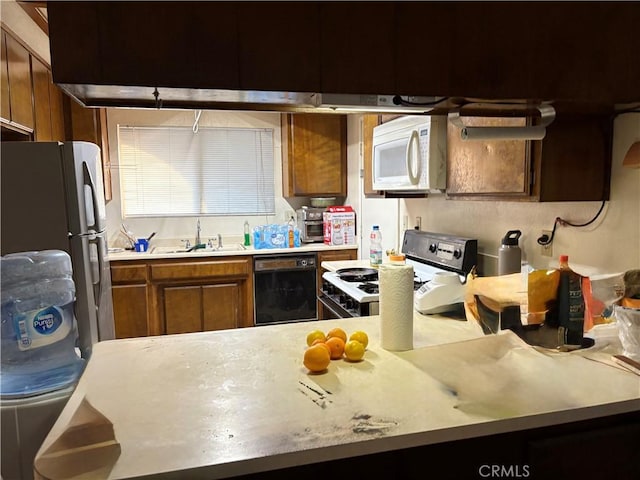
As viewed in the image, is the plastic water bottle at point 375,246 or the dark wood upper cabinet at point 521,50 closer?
the dark wood upper cabinet at point 521,50

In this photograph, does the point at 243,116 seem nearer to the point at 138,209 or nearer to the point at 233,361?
the point at 138,209

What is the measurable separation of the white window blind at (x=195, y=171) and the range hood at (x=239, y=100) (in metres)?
3.09

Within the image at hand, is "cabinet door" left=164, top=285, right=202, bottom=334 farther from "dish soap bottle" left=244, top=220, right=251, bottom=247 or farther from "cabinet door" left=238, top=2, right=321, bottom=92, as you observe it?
"cabinet door" left=238, top=2, right=321, bottom=92

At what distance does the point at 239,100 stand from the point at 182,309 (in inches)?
111

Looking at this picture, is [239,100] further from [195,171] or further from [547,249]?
[195,171]

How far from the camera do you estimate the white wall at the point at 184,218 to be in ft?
13.2

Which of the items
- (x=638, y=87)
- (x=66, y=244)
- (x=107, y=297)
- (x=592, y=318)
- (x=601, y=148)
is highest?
(x=638, y=87)

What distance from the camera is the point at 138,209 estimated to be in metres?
4.11

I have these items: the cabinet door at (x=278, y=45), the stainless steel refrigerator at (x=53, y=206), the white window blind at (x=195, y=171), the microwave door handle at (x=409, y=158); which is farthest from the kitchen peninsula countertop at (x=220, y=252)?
the cabinet door at (x=278, y=45)

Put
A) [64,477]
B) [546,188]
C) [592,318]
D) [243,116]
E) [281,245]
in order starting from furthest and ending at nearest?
[243,116] < [281,245] < [546,188] < [592,318] < [64,477]

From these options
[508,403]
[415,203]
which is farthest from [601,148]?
[415,203]

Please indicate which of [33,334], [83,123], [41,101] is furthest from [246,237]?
[33,334]

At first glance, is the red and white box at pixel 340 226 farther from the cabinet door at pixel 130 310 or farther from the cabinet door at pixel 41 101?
the cabinet door at pixel 41 101

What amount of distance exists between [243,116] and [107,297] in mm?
2257
